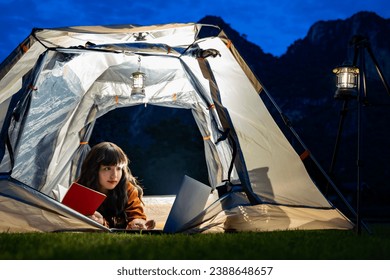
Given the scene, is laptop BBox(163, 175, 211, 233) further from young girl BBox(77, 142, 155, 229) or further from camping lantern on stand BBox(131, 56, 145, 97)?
camping lantern on stand BBox(131, 56, 145, 97)

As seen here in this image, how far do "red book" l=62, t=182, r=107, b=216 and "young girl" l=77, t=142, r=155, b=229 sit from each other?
0.65m

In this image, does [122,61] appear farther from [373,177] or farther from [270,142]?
[373,177]

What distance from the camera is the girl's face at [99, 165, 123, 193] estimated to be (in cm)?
529

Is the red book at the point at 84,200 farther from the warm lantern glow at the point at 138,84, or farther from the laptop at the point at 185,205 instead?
the warm lantern glow at the point at 138,84

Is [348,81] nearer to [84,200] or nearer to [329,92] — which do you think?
[84,200]

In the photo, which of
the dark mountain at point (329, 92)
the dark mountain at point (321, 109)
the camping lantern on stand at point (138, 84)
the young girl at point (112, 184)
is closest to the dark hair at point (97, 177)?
the young girl at point (112, 184)

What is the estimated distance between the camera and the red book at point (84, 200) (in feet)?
14.9

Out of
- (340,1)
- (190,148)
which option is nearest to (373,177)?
(190,148)

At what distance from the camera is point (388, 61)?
188 feet

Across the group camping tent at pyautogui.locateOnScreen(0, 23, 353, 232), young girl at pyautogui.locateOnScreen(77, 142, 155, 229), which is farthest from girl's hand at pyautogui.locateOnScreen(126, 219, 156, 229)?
camping tent at pyautogui.locateOnScreen(0, 23, 353, 232)

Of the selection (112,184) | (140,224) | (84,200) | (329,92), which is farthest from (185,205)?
(329,92)

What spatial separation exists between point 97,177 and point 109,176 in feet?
0.43

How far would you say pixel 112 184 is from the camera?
5289 millimetres
